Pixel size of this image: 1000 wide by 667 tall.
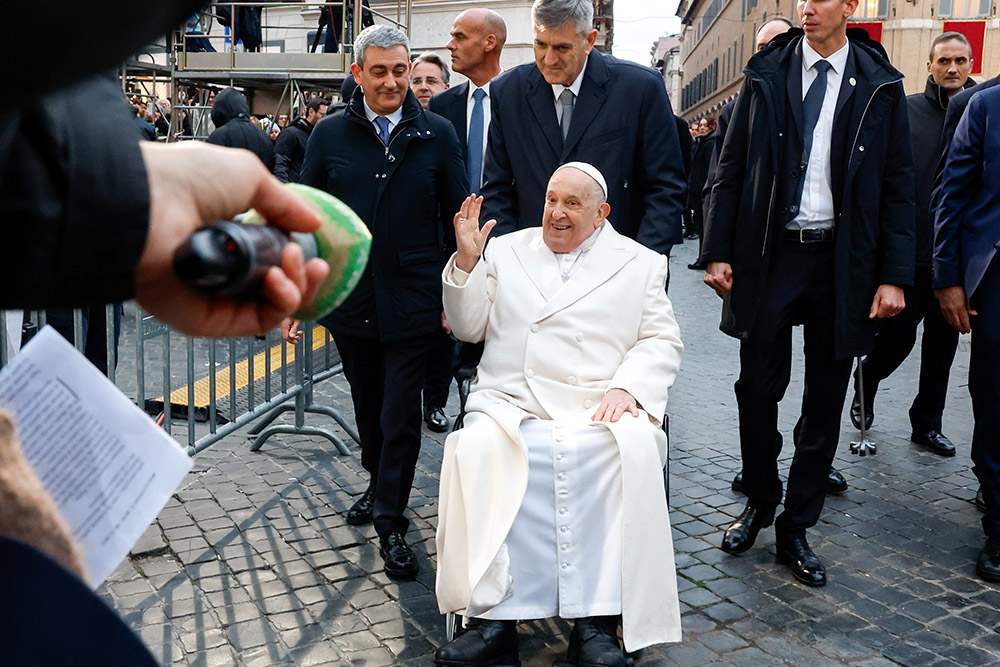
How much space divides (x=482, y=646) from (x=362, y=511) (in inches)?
59.0

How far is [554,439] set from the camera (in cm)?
364

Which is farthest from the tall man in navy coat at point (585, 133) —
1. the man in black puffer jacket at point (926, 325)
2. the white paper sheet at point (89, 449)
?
the white paper sheet at point (89, 449)

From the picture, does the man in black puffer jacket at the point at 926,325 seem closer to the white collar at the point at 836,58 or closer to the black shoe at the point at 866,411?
the black shoe at the point at 866,411

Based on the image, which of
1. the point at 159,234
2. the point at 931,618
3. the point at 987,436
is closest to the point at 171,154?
the point at 159,234

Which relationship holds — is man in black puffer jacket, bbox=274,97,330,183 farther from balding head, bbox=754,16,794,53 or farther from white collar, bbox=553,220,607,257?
white collar, bbox=553,220,607,257

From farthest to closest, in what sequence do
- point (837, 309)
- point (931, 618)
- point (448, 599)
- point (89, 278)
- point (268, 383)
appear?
point (268, 383), point (837, 309), point (931, 618), point (448, 599), point (89, 278)

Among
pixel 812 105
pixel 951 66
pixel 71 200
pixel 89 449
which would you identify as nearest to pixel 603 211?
pixel 812 105

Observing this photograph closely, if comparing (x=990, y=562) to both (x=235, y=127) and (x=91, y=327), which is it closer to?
(x=91, y=327)

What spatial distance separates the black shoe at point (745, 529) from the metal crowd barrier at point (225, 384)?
7.43 feet

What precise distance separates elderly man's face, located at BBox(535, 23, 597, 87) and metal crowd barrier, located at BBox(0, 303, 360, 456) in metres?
1.79

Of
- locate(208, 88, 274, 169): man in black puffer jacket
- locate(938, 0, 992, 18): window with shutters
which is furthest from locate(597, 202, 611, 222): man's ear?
locate(938, 0, 992, 18): window with shutters

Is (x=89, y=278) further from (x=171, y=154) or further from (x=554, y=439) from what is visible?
(x=554, y=439)

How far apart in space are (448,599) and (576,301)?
1.25 metres

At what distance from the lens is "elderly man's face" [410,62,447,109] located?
24.7 feet
